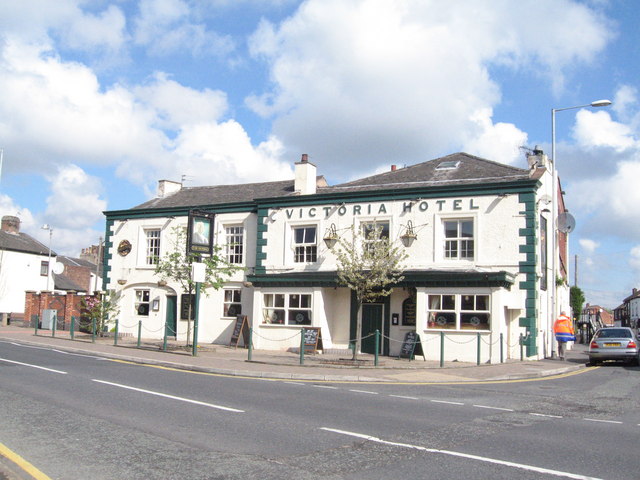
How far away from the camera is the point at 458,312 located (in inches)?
845

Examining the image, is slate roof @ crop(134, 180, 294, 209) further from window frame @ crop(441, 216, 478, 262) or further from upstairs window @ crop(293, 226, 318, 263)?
window frame @ crop(441, 216, 478, 262)

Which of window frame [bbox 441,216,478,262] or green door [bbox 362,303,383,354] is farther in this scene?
green door [bbox 362,303,383,354]

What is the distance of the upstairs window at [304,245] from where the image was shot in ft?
84.7

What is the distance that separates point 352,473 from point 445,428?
301cm

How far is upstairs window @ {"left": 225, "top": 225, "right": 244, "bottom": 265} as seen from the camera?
1103 inches

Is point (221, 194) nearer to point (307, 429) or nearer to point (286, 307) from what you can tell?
point (286, 307)

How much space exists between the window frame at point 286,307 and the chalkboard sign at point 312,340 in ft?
2.89

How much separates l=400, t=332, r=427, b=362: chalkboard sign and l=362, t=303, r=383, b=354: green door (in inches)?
82.9

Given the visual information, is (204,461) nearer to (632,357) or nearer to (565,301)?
(632,357)

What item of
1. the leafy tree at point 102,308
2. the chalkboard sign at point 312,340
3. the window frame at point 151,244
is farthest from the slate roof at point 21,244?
the chalkboard sign at point 312,340

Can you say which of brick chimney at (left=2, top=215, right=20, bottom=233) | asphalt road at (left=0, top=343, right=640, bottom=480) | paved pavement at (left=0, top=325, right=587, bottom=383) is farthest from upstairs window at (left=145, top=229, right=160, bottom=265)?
brick chimney at (left=2, top=215, right=20, bottom=233)

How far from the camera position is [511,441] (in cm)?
830

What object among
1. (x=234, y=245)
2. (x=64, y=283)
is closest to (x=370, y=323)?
(x=234, y=245)

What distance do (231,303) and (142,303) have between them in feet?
18.1
